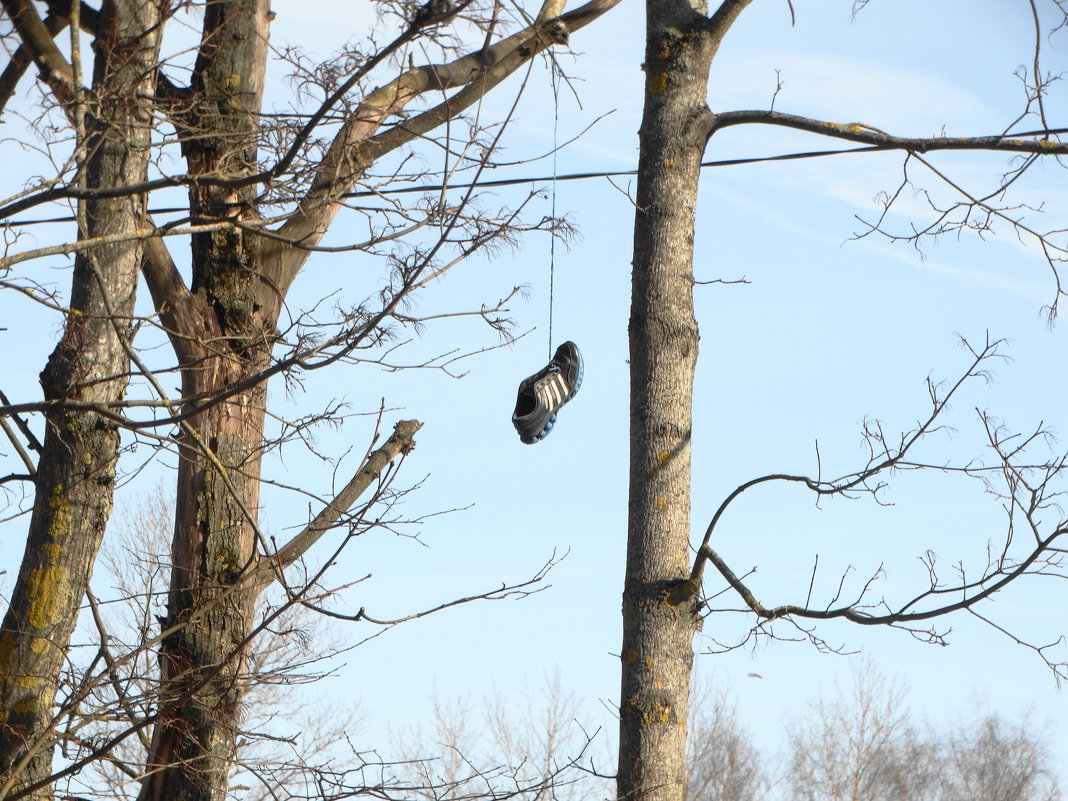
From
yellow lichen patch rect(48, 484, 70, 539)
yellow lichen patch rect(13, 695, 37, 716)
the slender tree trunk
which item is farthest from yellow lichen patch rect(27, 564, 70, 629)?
the slender tree trunk

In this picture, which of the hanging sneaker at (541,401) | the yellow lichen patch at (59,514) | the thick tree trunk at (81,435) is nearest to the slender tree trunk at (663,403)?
the hanging sneaker at (541,401)

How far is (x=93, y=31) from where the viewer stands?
4715 mm

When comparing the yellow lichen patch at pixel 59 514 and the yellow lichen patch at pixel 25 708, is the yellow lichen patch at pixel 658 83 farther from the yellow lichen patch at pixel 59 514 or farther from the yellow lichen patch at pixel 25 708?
the yellow lichen patch at pixel 25 708

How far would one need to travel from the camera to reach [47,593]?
422cm

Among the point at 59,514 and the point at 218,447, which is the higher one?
the point at 218,447

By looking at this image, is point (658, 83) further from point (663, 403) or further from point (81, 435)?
point (81, 435)

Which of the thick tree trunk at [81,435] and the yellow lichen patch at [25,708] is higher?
the thick tree trunk at [81,435]

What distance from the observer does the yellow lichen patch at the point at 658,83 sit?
5188 millimetres

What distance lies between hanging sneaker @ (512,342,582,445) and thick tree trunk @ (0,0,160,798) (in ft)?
5.06

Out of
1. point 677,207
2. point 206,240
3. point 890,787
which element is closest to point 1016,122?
point 677,207

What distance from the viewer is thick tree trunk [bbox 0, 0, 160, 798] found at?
4105 millimetres

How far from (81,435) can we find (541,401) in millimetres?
1748

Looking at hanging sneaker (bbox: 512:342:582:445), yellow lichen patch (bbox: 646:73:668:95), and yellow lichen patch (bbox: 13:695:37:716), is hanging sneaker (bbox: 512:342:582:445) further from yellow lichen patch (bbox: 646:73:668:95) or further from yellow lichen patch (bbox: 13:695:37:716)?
yellow lichen patch (bbox: 13:695:37:716)

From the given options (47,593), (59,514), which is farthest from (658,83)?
(47,593)
